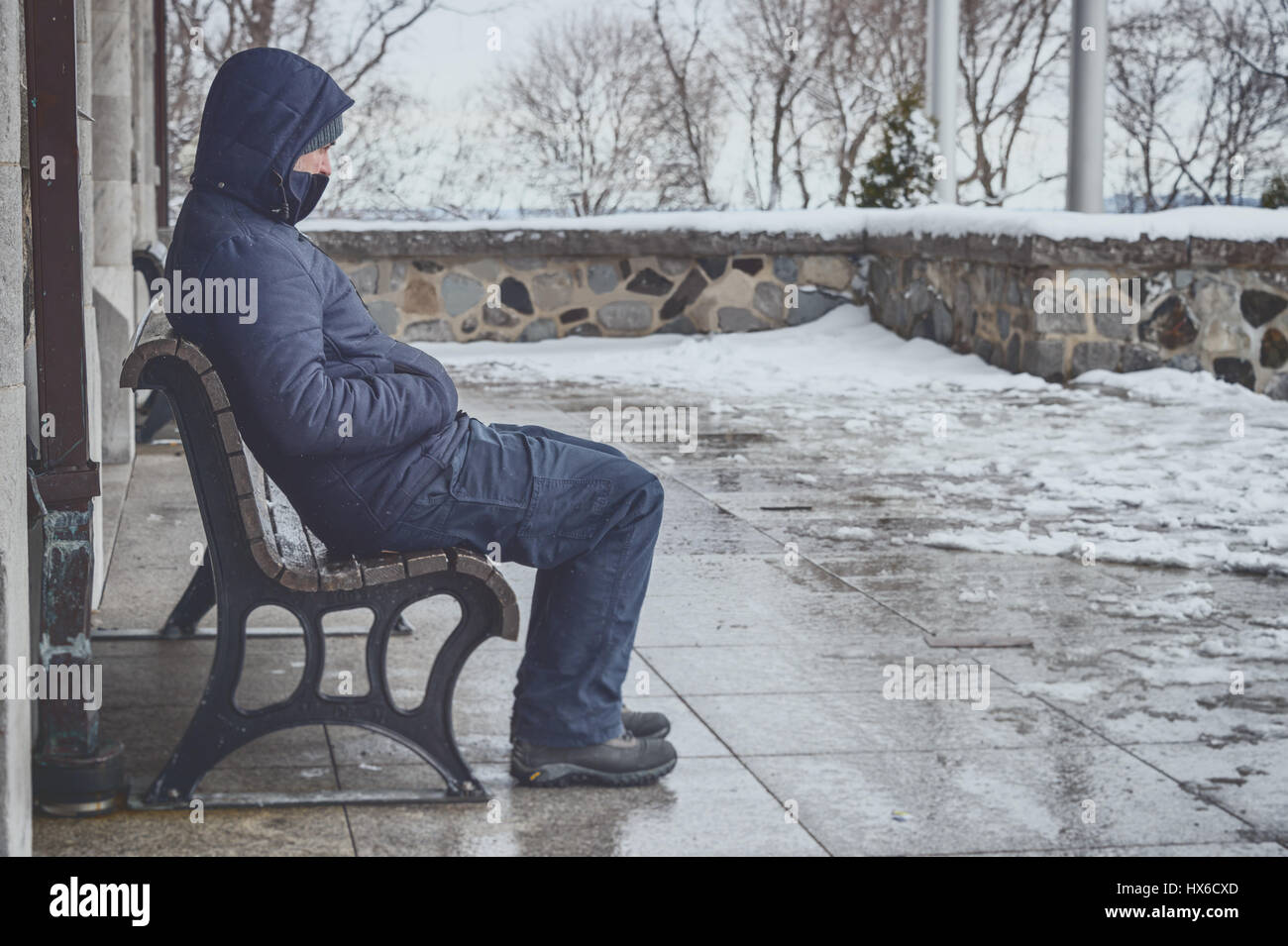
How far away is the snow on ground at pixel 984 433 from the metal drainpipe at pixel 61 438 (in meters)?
3.28

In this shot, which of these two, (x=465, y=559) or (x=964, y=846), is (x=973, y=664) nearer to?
(x=964, y=846)

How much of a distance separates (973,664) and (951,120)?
1123 cm

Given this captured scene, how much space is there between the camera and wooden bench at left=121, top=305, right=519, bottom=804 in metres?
3.30

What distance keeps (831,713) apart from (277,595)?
146 cm

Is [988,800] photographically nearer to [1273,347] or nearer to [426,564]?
[426,564]

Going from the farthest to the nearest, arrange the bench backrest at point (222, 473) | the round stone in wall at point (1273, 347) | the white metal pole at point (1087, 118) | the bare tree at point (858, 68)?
the bare tree at point (858, 68), the white metal pole at point (1087, 118), the round stone in wall at point (1273, 347), the bench backrest at point (222, 473)

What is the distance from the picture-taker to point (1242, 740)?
3889 mm

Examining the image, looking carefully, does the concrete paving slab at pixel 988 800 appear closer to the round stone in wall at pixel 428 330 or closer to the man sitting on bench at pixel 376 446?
the man sitting on bench at pixel 376 446

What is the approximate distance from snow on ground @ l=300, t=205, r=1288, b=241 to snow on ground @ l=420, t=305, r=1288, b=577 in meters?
0.82

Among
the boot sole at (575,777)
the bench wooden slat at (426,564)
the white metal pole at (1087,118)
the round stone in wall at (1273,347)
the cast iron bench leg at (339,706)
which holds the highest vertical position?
the white metal pole at (1087,118)

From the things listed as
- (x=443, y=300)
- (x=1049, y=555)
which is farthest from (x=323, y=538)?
(x=443, y=300)

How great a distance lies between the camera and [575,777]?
11.7ft

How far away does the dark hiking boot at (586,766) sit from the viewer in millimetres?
3564

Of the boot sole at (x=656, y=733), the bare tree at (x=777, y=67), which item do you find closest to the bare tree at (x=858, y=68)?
the bare tree at (x=777, y=67)
